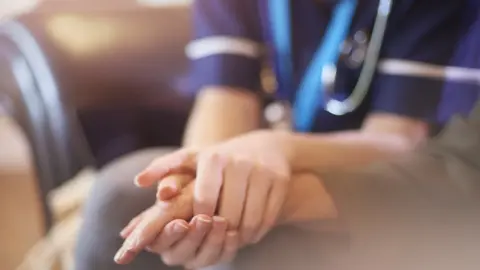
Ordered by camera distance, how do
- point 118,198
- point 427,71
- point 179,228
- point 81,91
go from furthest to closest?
point 81,91 < point 427,71 < point 118,198 < point 179,228

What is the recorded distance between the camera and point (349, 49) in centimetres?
66

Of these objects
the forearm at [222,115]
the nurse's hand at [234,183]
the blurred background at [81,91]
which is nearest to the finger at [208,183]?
the nurse's hand at [234,183]

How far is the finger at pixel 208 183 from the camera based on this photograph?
44cm

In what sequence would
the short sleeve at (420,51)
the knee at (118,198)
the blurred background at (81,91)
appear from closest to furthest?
1. the knee at (118,198)
2. the short sleeve at (420,51)
3. the blurred background at (81,91)

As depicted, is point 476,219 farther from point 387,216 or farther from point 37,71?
point 37,71

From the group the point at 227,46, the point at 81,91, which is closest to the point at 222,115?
the point at 227,46

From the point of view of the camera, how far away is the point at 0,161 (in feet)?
5.23

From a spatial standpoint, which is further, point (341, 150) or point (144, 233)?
point (341, 150)

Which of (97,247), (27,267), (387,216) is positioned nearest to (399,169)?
(387,216)

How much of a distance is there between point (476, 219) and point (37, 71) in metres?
0.60

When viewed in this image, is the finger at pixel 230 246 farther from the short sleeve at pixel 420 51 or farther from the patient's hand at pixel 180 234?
the short sleeve at pixel 420 51

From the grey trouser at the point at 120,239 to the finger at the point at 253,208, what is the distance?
2 cm

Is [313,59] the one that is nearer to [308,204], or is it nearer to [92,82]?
[308,204]

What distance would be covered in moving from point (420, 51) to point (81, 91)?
46cm
